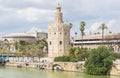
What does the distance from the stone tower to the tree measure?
25501mm

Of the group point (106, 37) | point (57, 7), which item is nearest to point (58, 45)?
point (57, 7)

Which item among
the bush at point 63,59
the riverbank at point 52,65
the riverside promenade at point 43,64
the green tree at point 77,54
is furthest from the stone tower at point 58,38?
the bush at point 63,59

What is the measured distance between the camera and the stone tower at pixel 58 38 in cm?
9212

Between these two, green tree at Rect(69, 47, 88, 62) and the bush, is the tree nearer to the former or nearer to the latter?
green tree at Rect(69, 47, 88, 62)

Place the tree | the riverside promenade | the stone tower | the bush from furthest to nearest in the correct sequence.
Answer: the stone tower < the bush < the riverside promenade < the tree

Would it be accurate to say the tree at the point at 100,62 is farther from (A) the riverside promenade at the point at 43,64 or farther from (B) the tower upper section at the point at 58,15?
(B) the tower upper section at the point at 58,15

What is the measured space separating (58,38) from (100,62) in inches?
1068

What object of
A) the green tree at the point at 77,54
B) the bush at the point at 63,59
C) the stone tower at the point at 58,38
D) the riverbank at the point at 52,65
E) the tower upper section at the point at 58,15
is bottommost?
the riverbank at the point at 52,65

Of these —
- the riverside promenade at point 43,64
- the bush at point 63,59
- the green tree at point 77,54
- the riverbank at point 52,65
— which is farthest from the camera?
the bush at point 63,59

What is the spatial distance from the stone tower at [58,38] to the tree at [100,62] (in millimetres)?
25501

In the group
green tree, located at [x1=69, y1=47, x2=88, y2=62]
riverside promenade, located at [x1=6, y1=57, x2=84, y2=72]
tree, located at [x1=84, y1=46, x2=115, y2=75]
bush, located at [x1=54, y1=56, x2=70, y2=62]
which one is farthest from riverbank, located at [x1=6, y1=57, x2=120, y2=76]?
green tree, located at [x1=69, y1=47, x2=88, y2=62]

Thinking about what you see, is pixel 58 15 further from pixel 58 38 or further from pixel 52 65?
pixel 52 65

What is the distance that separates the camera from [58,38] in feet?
302

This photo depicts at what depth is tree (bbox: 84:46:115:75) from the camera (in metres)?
65.1
